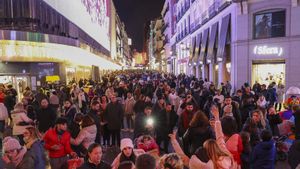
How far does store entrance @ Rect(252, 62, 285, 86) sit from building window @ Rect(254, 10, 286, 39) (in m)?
1.88

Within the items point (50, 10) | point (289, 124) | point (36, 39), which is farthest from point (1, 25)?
point (289, 124)

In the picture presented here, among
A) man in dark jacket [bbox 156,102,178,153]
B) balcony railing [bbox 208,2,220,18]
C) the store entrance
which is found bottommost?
man in dark jacket [bbox 156,102,178,153]

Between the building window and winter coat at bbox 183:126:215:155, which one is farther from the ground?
the building window

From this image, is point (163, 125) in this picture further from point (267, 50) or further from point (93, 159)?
point (267, 50)

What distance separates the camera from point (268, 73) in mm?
23328

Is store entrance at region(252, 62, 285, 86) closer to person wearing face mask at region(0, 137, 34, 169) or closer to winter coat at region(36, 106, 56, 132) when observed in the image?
winter coat at region(36, 106, 56, 132)

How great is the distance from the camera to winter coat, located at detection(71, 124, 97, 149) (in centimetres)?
719

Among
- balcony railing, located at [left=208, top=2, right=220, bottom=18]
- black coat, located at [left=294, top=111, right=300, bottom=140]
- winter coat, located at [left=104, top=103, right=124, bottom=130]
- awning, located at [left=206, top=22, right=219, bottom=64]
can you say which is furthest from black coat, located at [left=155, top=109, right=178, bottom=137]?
awning, located at [left=206, top=22, right=219, bottom=64]

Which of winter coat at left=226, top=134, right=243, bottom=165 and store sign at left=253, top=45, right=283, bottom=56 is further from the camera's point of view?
store sign at left=253, top=45, right=283, bottom=56

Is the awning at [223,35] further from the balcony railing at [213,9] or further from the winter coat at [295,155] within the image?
the winter coat at [295,155]

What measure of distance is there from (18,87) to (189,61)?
2777 cm

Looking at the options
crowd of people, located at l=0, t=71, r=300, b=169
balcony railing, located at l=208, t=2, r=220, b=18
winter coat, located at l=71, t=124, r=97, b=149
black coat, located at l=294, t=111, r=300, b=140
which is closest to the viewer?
crowd of people, located at l=0, t=71, r=300, b=169

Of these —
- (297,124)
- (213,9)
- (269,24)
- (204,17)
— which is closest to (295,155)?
(297,124)

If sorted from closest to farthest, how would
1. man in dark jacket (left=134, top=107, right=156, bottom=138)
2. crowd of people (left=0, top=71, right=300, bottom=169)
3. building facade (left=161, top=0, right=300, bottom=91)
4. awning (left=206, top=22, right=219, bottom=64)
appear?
crowd of people (left=0, top=71, right=300, bottom=169) < man in dark jacket (left=134, top=107, right=156, bottom=138) < building facade (left=161, top=0, right=300, bottom=91) < awning (left=206, top=22, right=219, bottom=64)
